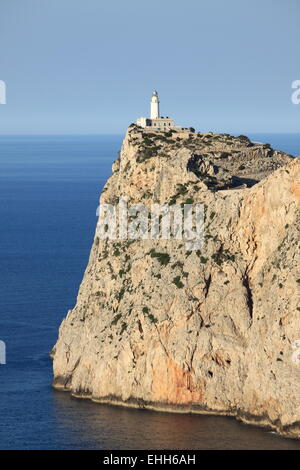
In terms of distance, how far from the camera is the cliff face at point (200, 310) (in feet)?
311

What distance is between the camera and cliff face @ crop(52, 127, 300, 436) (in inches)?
3735

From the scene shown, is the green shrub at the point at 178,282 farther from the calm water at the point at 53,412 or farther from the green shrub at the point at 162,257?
the calm water at the point at 53,412

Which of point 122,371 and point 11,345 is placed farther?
point 11,345

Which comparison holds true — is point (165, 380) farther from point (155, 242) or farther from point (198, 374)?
point (155, 242)

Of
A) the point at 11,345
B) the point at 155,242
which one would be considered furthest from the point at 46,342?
the point at 155,242

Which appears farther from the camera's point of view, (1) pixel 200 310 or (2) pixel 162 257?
(2) pixel 162 257

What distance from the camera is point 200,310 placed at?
99.4m

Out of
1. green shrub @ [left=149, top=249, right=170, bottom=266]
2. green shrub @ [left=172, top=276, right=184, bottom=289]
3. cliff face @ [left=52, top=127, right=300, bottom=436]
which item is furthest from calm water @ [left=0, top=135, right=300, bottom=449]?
green shrub @ [left=149, top=249, right=170, bottom=266]

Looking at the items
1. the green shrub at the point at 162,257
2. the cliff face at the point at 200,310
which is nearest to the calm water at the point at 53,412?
the cliff face at the point at 200,310

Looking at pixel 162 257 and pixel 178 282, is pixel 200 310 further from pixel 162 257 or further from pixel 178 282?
pixel 162 257

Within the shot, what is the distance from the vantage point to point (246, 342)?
9725 cm

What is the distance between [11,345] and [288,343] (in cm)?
2794

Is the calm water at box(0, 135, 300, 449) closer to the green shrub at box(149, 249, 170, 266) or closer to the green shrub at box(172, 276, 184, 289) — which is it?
the green shrub at box(172, 276, 184, 289)

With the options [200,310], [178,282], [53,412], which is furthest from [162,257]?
[53,412]
